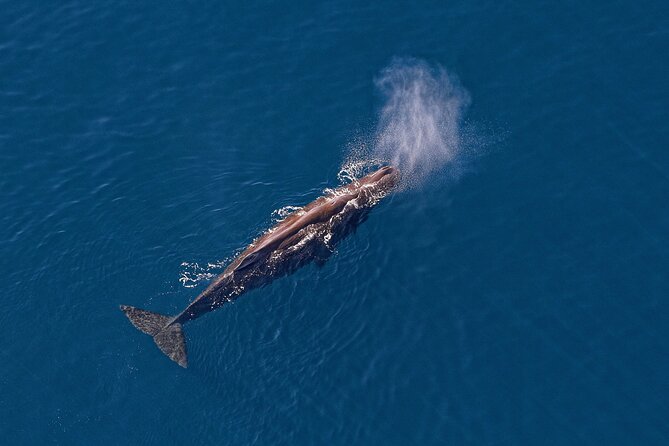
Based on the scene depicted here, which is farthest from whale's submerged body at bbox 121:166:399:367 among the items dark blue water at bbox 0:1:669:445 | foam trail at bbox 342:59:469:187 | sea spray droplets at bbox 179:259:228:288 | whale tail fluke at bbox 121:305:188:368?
foam trail at bbox 342:59:469:187

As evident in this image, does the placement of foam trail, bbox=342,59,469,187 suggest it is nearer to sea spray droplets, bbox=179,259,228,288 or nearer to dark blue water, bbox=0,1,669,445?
dark blue water, bbox=0,1,669,445

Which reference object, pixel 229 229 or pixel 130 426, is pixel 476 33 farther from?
pixel 130 426

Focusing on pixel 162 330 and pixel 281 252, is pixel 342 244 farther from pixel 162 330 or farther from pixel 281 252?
pixel 162 330

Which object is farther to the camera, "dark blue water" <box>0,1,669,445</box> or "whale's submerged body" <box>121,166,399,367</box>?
"whale's submerged body" <box>121,166,399,367</box>

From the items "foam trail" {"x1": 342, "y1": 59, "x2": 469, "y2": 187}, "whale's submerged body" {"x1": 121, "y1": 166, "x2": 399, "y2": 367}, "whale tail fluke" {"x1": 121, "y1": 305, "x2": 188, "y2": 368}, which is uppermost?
"foam trail" {"x1": 342, "y1": 59, "x2": 469, "y2": 187}

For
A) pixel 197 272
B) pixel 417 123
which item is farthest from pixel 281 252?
pixel 417 123

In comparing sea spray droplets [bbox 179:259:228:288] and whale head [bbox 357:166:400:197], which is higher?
whale head [bbox 357:166:400:197]

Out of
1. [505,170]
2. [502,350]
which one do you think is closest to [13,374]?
[502,350]

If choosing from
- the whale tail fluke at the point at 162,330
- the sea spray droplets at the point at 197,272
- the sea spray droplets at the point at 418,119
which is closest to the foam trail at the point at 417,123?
the sea spray droplets at the point at 418,119
